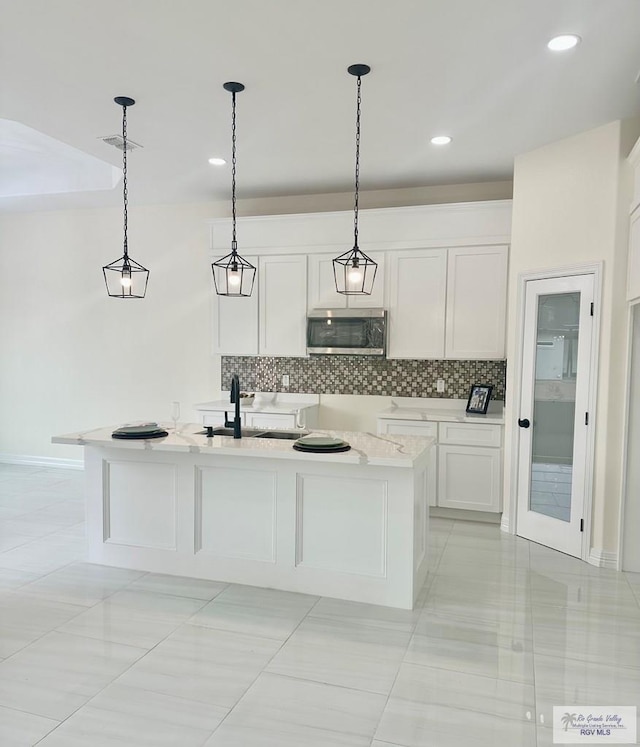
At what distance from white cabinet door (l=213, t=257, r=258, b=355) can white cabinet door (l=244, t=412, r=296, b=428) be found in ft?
2.32

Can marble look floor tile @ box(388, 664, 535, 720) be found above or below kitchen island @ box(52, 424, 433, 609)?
below

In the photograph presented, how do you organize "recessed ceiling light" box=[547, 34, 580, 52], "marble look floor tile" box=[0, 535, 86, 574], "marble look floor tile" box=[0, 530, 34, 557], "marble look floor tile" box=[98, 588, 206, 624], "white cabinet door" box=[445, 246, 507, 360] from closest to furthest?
"recessed ceiling light" box=[547, 34, 580, 52] < "marble look floor tile" box=[98, 588, 206, 624] < "marble look floor tile" box=[0, 535, 86, 574] < "marble look floor tile" box=[0, 530, 34, 557] < "white cabinet door" box=[445, 246, 507, 360]

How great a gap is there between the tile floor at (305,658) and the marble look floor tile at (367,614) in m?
0.01

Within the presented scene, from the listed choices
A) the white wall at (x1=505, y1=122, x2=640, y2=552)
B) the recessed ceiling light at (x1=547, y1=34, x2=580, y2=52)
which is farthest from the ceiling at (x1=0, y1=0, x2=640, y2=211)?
the white wall at (x1=505, y1=122, x2=640, y2=552)

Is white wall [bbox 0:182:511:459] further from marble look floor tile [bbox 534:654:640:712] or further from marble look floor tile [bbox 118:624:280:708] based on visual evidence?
marble look floor tile [bbox 534:654:640:712]

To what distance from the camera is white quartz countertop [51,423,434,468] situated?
10.2ft

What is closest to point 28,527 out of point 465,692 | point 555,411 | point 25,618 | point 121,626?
point 25,618

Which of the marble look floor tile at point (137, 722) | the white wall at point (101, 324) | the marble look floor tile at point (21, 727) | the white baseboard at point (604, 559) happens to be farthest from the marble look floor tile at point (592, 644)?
the white wall at point (101, 324)

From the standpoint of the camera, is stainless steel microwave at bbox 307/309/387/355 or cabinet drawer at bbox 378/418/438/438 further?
stainless steel microwave at bbox 307/309/387/355

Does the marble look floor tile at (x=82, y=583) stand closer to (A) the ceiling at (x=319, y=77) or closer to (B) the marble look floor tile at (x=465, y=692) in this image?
(B) the marble look floor tile at (x=465, y=692)

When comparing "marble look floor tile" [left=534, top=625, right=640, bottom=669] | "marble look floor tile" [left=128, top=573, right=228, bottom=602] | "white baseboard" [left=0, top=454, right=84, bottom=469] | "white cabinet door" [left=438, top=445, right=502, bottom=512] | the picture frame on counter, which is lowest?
"marble look floor tile" [left=128, top=573, right=228, bottom=602]

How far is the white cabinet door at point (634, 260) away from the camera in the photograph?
351 cm

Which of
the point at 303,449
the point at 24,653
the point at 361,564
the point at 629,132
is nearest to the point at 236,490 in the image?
the point at 303,449

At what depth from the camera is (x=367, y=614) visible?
10.4ft
